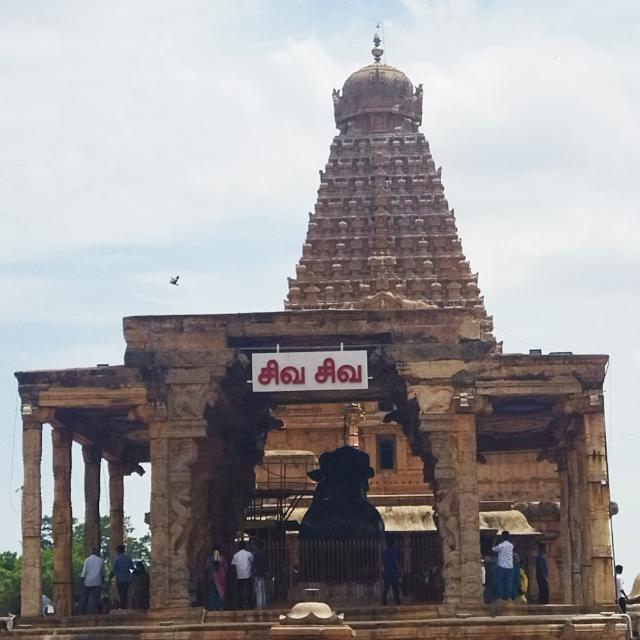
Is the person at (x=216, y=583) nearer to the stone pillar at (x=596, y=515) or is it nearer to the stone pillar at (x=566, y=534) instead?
the stone pillar at (x=596, y=515)

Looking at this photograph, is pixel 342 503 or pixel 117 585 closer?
pixel 117 585

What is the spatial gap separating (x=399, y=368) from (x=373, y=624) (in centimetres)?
549

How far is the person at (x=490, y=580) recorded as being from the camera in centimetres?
3594

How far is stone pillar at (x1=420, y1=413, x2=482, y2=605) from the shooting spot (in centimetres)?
3488

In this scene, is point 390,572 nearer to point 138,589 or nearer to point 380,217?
point 138,589

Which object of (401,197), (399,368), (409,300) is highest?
(401,197)

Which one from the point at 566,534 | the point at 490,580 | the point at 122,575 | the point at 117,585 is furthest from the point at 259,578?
the point at 566,534

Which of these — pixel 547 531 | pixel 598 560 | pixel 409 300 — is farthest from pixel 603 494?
pixel 409 300

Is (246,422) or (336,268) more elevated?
(336,268)

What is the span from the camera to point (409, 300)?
70000 mm

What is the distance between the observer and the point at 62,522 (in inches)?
1547

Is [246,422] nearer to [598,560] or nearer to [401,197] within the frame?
[598,560]

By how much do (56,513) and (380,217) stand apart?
3728 centimetres

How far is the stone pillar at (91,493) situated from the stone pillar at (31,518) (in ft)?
22.7
